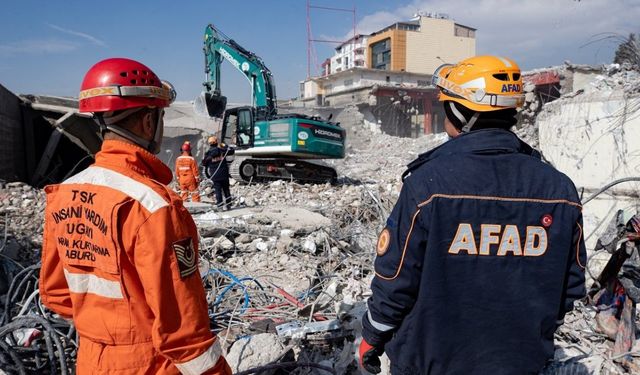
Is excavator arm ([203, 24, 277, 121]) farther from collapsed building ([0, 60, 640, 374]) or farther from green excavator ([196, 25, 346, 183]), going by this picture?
collapsed building ([0, 60, 640, 374])

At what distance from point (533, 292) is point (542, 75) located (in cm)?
1572

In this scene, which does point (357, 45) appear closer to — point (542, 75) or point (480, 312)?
point (542, 75)

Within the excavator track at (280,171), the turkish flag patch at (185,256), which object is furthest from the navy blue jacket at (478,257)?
the excavator track at (280,171)

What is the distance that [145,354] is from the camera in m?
1.38

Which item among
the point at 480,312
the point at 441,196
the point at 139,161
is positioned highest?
the point at 139,161

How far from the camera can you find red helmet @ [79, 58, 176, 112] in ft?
4.88

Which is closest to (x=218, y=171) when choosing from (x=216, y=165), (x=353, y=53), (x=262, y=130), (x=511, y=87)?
(x=216, y=165)

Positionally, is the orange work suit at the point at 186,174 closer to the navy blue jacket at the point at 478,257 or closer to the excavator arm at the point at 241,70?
the excavator arm at the point at 241,70

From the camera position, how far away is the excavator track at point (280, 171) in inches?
484

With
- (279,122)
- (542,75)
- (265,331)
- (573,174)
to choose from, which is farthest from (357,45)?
(265,331)

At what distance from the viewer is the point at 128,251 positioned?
1.34 m

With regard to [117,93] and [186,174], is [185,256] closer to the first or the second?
[117,93]

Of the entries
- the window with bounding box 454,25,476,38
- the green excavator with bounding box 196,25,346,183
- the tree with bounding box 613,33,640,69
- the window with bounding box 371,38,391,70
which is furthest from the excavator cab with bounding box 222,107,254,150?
the window with bounding box 454,25,476,38

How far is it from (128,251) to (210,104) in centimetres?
1121
